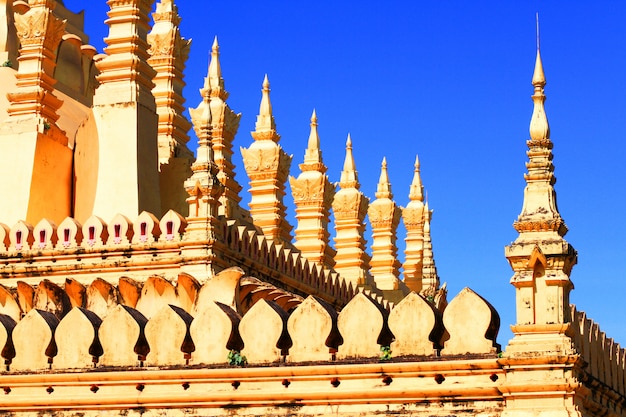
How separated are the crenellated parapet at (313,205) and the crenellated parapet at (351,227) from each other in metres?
1.42

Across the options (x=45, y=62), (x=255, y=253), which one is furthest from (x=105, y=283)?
(x=45, y=62)

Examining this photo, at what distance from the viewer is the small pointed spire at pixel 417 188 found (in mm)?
36281

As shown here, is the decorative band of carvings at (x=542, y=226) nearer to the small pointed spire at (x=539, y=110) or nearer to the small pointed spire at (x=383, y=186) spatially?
the small pointed spire at (x=539, y=110)

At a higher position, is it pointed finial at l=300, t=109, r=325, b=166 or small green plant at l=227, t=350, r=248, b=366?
pointed finial at l=300, t=109, r=325, b=166

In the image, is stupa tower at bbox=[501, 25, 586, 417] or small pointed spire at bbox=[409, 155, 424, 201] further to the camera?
small pointed spire at bbox=[409, 155, 424, 201]

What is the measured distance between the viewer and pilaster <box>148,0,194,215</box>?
24422mm

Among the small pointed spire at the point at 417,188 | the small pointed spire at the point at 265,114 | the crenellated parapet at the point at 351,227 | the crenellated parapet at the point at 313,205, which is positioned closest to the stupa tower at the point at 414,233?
the small pointed spire at the point at 417,188

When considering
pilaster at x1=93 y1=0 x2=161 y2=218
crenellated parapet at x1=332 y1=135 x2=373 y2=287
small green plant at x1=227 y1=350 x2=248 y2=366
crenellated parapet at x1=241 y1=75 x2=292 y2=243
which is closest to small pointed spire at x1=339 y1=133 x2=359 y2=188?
crenellated parapet at x1=332 y1=135 x2=373 y2=287

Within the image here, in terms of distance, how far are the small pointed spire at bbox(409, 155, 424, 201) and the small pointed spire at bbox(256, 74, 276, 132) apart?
10080 mm

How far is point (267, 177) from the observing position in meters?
26.3

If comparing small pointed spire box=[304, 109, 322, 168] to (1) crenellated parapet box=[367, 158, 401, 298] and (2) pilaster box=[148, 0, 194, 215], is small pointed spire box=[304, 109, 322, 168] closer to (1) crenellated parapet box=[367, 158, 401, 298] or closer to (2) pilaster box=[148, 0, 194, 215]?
(2) pilaster box=[148, 0, 194, 215]

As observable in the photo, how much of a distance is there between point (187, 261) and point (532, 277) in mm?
8228

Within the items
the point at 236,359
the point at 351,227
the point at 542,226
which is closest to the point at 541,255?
the point at 542,226

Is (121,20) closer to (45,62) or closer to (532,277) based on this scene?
(45,62)
